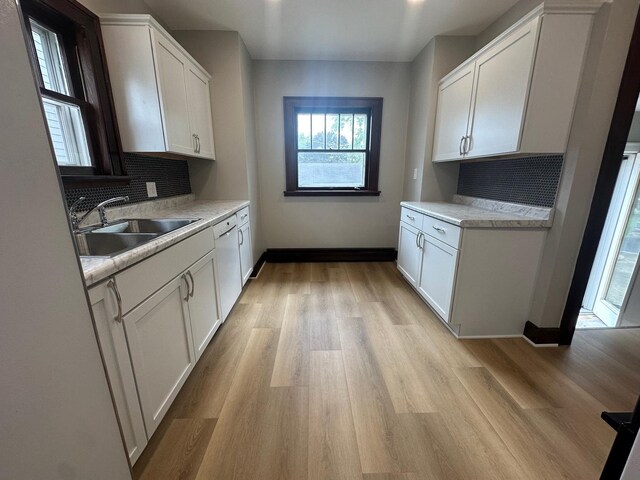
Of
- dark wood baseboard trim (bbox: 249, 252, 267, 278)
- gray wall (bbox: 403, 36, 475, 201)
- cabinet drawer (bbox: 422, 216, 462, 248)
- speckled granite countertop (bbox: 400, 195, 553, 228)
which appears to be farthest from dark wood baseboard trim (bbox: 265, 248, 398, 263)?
speckled granite countertop (bbox: 400, 195, 553, 228)

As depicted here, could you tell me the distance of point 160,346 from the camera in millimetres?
1256

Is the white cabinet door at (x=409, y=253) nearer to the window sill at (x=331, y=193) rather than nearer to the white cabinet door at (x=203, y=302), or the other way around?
the window sill at (x=331, y=193)

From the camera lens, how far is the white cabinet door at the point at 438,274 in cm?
204

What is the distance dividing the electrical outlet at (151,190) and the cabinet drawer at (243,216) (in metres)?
0.69

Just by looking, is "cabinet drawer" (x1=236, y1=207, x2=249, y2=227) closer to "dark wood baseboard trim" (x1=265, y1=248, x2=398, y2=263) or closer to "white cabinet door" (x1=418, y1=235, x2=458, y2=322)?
"dark wood baseboard trim" (x1=265, y1=248, x2=398, y2=263)

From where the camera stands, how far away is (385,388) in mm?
1582

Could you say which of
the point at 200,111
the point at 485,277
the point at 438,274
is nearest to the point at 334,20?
the point at 200,111

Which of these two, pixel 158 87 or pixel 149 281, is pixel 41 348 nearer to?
pixel 149 281

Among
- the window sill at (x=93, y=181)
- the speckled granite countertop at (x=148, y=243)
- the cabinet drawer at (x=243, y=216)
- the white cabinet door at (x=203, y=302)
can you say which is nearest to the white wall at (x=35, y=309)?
the speckled granite countertop at (x=148, y=243)

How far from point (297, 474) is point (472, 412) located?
96 centimetres

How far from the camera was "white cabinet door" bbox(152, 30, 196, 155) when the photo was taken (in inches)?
72.0

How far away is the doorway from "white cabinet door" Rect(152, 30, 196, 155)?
12.4 ft

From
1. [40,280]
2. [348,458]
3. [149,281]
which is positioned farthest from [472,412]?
[40,280]

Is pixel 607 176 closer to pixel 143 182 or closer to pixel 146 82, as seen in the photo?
pixel 146 82
